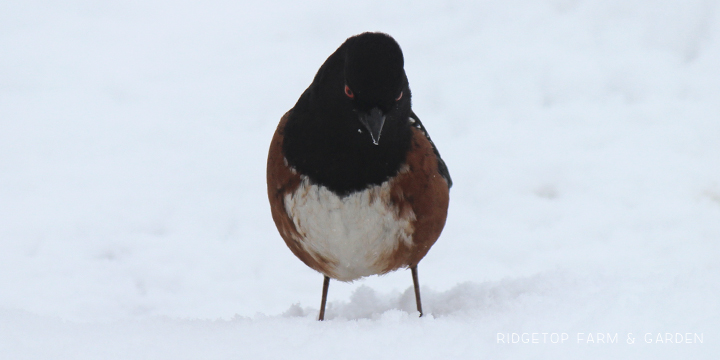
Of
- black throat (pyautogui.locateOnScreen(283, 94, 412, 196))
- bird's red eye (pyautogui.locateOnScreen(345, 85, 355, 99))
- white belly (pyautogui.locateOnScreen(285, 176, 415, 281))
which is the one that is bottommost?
white belly (pyautogui.locateOnScreen(285, 176, 415, 281))

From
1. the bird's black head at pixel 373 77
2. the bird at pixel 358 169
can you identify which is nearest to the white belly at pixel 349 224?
the bird at pixel 358 169

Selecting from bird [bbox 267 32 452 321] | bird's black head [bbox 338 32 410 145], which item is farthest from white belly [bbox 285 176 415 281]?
bird's black head [bbox 338 32 410 145]

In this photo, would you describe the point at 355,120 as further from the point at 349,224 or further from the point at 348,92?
the point at 349,224

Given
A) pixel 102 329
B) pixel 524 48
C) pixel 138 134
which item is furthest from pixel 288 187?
pixel 524 48

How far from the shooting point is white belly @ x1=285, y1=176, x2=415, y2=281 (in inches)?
100

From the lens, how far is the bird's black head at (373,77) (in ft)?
7.57

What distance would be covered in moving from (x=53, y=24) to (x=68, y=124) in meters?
1.68

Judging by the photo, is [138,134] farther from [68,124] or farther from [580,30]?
[580,30]

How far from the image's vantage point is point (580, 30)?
662 cm

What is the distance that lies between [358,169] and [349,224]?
0.79ft

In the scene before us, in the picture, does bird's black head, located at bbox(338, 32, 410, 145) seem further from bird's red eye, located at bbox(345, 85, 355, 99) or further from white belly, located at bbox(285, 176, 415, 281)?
white belly, located at bbox(285, 176, 415, 281)

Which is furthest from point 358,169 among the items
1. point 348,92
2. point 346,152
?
point 348,92

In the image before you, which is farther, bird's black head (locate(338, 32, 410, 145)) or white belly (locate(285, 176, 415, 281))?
white belly (locate(285, 176, 415, 281))

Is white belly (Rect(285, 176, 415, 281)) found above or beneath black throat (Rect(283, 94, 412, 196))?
beneath
